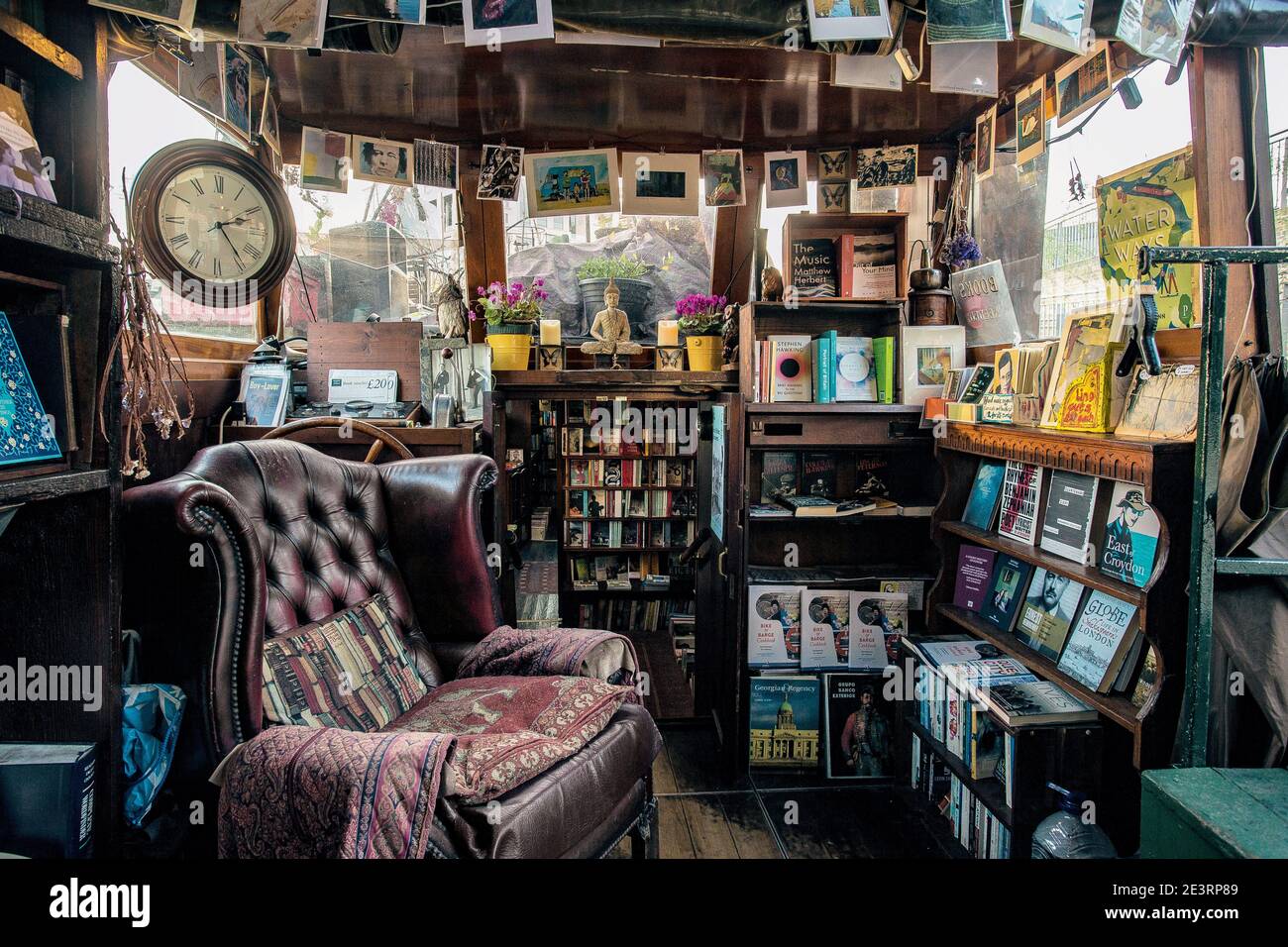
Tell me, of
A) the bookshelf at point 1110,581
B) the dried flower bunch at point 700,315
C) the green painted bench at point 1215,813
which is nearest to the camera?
the green painted bench at point 1215,813

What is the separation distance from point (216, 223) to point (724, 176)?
6.35 feet

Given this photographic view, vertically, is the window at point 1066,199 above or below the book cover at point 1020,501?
above

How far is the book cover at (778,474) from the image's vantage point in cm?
318

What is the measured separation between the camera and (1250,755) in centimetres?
165

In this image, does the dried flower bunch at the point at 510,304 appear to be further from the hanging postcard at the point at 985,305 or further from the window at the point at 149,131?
the hanging postcard at the point at 985,305

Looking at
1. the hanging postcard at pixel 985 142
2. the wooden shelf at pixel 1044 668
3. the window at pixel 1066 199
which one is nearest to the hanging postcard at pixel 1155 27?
the window at pixel 1066 199

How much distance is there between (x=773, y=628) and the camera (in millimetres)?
2914

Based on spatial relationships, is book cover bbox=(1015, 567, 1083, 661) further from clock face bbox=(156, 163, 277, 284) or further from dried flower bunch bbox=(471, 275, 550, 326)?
clock face bbox=(156, 163, 277, 284)

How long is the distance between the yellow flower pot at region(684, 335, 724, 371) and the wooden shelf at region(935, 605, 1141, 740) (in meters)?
1.42

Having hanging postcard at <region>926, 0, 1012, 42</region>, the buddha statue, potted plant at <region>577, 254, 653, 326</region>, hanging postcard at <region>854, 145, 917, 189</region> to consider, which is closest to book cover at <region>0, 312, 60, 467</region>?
hanging postcard at <region>926, 0, 1012, 42</region>

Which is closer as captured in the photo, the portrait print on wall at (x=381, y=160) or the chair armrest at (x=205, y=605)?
the chair armrest at (x=205, y=605)
